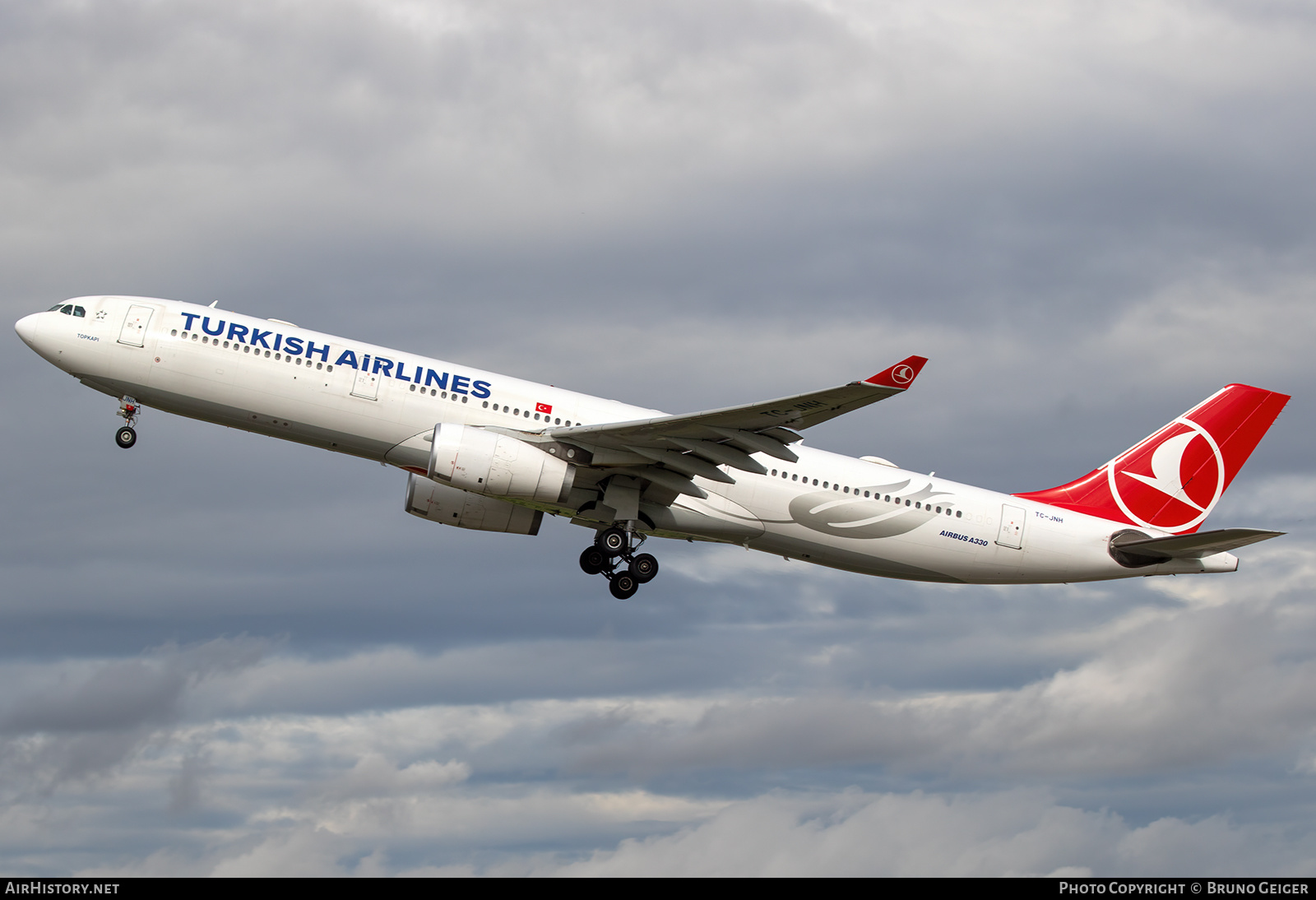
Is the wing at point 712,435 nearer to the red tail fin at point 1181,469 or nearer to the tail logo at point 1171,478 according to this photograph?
the red tail fin at point 1181,469

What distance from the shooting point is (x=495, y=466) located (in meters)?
33.5

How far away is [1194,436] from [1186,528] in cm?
327

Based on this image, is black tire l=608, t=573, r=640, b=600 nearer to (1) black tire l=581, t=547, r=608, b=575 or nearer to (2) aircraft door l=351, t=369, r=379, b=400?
(1) black tire l=581, t=547, r=608, b=575

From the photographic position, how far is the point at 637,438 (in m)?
34.0

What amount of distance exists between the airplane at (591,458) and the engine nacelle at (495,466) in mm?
48

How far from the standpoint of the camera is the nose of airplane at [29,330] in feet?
116

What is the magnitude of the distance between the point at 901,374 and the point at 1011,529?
12.1 meters

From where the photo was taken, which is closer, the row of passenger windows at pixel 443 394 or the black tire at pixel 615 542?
the row of passenger windows at pixel 443 394

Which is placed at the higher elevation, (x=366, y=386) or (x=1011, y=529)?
(x=366, y=386)

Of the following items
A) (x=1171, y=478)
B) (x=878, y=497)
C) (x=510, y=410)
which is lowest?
(x=878, y=497)

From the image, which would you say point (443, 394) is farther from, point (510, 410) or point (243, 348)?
point (243, 348)

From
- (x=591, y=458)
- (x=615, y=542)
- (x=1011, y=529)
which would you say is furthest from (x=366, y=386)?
(x=1011, y=529)

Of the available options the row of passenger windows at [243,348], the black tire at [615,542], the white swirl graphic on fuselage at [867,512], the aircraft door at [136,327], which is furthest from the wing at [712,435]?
the aircraft door at [136,327]
